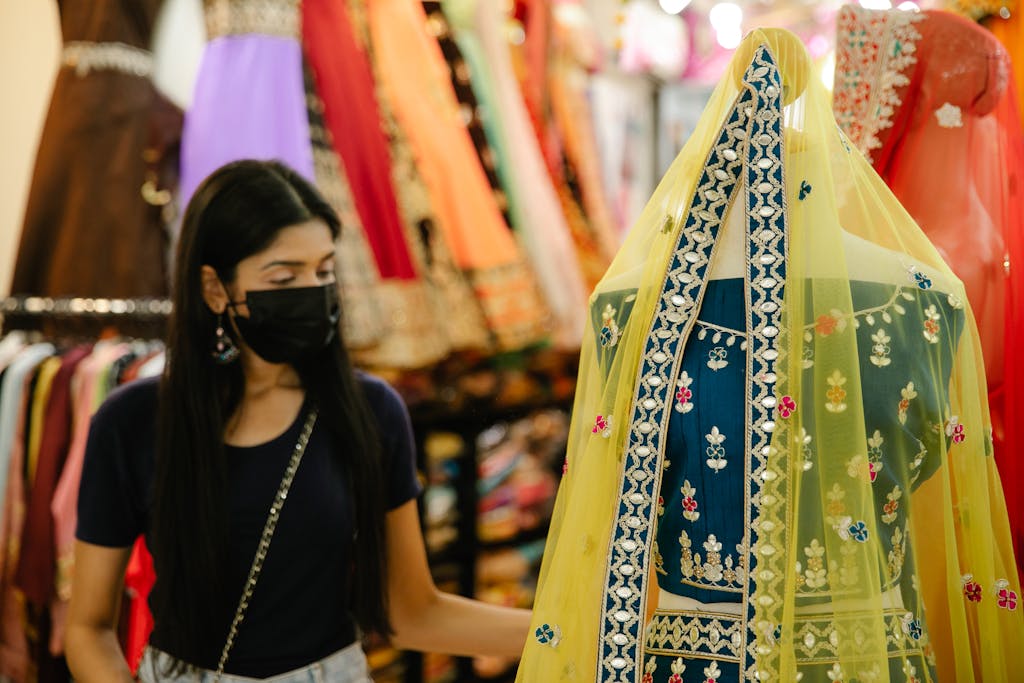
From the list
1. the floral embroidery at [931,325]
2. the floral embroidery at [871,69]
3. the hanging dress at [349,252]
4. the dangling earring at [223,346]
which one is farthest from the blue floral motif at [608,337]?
the hanging dress at [349,252]

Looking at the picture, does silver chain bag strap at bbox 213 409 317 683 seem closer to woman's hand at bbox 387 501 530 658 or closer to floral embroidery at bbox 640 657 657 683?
woman's hand at bbox 387 501 530 658

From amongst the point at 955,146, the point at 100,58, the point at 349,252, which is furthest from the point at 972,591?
the point at 100,58

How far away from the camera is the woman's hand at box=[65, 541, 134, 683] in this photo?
1504 millimetres

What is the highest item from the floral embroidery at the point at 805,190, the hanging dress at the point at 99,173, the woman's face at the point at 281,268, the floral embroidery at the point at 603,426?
the hanging dress at the point at 99,173

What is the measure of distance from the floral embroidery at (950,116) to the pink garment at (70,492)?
1.73 metres

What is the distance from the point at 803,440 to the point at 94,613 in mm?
1096

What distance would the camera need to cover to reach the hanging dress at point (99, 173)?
8.15ft

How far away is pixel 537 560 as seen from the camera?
134 inches

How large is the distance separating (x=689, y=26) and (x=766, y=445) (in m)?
3.18

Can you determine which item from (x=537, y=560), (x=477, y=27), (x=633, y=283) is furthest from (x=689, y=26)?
(x=633, y=283)

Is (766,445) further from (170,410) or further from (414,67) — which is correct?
(414,67)

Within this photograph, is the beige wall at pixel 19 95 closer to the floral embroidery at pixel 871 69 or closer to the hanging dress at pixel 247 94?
the hanging dress at pixel 247 94

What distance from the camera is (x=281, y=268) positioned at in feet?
5.11

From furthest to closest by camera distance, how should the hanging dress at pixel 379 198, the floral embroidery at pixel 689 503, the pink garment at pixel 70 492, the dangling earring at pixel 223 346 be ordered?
the hanging dress at pixel 379 198 → the pink garment at pixel 70 492 → the dangling earring at pixel 223 346 → the floral embroidery at pixel 689 503
